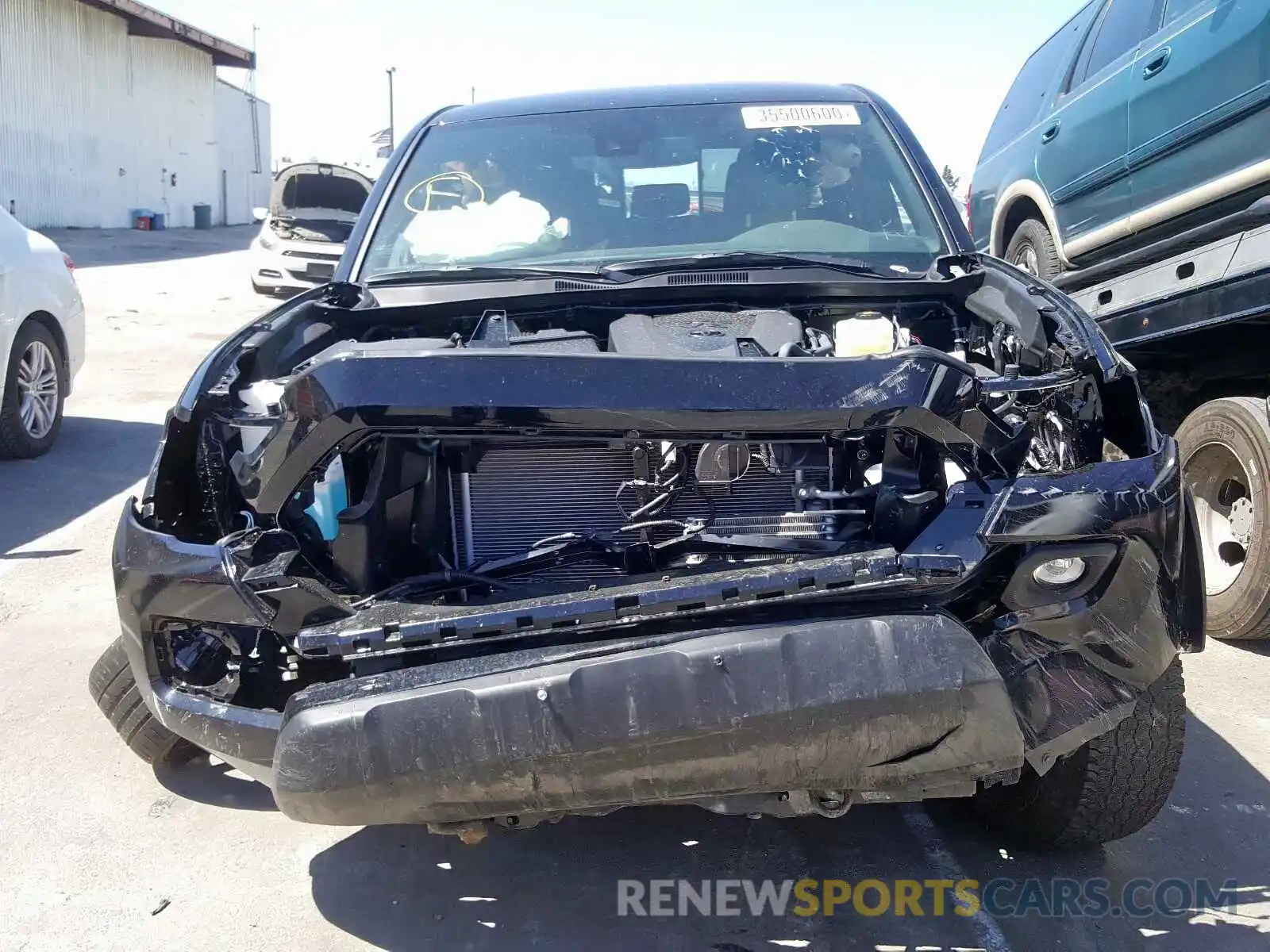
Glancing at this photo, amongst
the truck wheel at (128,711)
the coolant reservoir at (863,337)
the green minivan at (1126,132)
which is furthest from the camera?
the green minivan at (1126,132)

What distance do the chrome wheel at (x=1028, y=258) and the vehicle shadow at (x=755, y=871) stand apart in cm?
385

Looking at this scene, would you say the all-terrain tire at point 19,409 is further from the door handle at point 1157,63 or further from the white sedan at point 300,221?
the door handle at point 1157,63

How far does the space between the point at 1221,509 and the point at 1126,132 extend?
1902 mm

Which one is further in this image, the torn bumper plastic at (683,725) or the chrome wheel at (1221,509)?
the chrome wheel at (1221,509)

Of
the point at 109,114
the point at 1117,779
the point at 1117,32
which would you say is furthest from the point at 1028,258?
the point at 109,114

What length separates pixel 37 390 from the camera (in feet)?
21.3

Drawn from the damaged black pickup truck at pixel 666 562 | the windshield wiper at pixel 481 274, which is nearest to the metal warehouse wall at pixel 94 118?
the windshield wiper at pixel 481 274

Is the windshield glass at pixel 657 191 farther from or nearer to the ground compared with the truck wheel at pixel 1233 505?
farther from the ground

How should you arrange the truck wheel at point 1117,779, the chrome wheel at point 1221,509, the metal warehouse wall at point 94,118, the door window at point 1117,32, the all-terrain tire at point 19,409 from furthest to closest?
the metal warehouse wall at point 94,118, the all-terrain tire at point 19,409, the door window at point 1117,32, the chrome wheel at point 1221,509, the truck wheel at point 1117,779

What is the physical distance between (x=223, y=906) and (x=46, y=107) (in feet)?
82.9

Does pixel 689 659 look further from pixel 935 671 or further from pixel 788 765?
pixel 935 671

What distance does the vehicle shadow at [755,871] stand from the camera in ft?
7.86

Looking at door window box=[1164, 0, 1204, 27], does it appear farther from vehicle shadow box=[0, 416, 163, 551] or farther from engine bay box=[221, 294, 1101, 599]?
vehicle shadow box=[0, 416, 163, 551]

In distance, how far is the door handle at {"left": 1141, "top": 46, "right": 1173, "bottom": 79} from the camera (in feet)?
15.3
